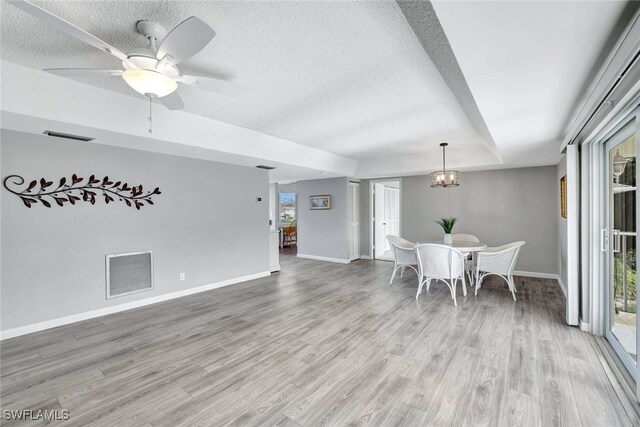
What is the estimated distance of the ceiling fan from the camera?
1533mm

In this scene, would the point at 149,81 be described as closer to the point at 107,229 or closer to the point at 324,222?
the point at 107,229

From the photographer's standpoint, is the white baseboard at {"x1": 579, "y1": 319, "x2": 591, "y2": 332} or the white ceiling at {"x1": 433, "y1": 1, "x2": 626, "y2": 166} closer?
the white ceiling at {"x1": 433, "y1": 1, "x2": 626, "y2": 166}

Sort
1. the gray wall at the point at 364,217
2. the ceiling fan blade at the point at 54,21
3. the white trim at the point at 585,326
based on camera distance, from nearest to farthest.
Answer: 1. the ceiling fan blade at the point at 54,21
2. the white trim at the point at 585,326
3. the gray wall at the point at 364,217

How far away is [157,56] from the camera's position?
1.81m

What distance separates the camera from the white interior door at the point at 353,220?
7.28m

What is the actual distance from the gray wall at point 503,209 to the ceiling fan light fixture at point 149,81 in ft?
19.2

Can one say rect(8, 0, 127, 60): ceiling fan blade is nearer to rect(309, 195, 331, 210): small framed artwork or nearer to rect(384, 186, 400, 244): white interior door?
rect(309, 195, 331, 210): small framed artwork

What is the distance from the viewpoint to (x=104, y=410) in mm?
1894

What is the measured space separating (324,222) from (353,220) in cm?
76

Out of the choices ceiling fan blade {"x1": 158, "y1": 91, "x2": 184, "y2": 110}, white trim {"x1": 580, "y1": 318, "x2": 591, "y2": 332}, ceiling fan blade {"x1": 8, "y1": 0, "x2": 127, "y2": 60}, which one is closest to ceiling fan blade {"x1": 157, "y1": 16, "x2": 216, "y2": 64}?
ceiling fan blade {"x1": 8, "y1": 0, "x2": 127, "y2": 60}

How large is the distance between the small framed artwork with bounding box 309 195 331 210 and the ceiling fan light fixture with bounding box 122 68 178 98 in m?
5.50

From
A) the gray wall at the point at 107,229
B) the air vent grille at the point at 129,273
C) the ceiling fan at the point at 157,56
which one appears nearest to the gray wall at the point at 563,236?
the ceiling fan at the point at 157,56

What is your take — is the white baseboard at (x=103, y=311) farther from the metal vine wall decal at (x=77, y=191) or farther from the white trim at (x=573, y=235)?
the white trim at (x=573, y=235)

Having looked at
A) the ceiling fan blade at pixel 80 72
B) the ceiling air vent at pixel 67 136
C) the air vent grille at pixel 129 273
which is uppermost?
the ceiling fan blade at pixel 80 72
